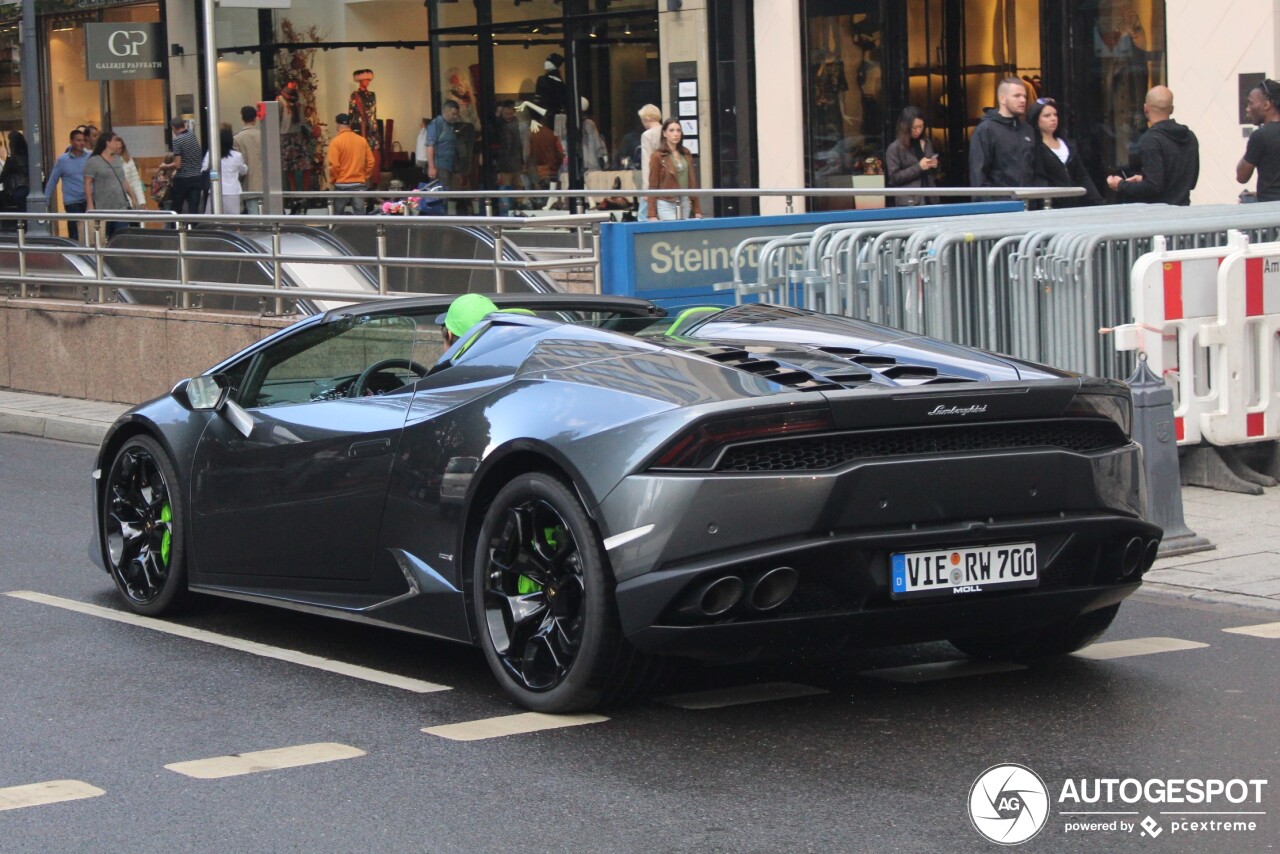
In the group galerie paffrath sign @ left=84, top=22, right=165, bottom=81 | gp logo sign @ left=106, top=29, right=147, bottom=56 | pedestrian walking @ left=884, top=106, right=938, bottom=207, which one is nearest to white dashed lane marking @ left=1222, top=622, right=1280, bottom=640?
pedestrian walking @ left=884, top=106, right=938, bottom=207

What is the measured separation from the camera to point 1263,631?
7.08 metres

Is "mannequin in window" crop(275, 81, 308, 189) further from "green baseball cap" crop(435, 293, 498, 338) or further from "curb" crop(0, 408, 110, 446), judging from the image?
"green baseball cap" crop(435, 293, 498, 338)

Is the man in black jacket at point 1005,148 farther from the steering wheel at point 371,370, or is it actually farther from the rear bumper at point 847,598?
the rear bumper at point 847,598

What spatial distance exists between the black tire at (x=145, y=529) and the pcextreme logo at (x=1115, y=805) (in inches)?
145

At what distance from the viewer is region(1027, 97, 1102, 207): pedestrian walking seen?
15.5 m

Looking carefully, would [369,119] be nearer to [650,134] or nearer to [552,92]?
[552,92]

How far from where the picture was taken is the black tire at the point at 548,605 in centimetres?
566

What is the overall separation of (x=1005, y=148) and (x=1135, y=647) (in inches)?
359

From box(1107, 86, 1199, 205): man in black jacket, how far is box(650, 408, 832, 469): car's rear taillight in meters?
10.4

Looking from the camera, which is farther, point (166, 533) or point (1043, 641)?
point (166, 533)

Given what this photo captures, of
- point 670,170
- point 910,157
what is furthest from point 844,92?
point 670,170

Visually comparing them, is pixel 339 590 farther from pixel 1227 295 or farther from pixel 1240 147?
pixel 1240 147

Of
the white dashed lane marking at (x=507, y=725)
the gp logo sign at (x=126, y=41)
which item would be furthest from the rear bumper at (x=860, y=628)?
the gp logo sign at (x=126, y=41)

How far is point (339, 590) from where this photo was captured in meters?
6.79
